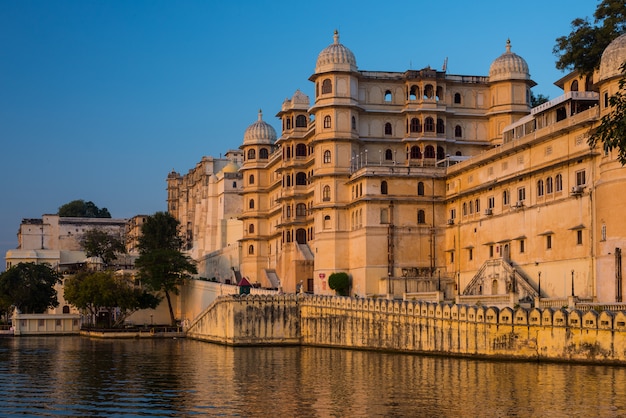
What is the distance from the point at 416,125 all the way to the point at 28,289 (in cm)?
4250

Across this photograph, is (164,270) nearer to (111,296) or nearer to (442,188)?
(111,296)

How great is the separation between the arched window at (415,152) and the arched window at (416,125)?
1324mm

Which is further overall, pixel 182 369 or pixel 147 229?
pixel 147 229

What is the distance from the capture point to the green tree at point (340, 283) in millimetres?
76562

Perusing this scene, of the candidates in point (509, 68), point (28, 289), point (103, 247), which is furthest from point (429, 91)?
point (103, 247)

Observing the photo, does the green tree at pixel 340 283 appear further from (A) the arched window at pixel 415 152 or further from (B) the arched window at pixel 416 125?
(B) the arched window at pixel 416 125

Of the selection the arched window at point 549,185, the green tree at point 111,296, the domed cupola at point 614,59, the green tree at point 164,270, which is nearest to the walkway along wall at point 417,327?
the arched window at point 549,185

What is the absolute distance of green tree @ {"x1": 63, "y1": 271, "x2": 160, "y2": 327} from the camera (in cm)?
9131

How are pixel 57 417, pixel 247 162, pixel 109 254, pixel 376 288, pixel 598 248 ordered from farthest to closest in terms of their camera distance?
pixel 109 254, pixel 247 162, pixel 376 288, pixel 598 248, pixel 57 417

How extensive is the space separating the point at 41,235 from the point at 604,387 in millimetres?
135798

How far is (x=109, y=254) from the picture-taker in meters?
126

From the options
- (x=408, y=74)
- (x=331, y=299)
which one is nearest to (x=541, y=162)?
(x=331, y=299)

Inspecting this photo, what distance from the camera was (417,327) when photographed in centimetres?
5659

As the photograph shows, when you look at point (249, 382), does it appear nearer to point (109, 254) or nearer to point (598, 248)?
point (598, 248)
